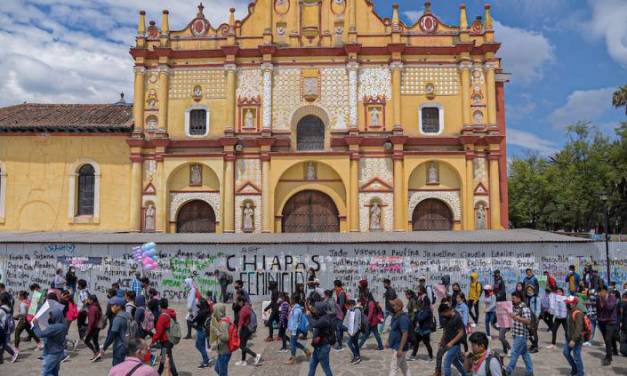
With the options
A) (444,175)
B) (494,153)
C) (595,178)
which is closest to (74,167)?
(444,175)

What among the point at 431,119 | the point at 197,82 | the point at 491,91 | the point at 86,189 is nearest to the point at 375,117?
the point at 431,119

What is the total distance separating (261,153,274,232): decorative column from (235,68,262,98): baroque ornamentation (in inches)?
132

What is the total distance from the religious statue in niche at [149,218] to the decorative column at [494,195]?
16.3 m

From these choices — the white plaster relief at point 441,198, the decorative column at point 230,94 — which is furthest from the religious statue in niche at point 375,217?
the decorative column at point 230,94

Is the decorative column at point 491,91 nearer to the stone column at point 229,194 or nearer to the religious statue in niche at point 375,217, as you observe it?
the religious statue in niche at point 375,217

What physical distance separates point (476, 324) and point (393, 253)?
4.66 meters

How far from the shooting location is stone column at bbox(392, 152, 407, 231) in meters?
25.7

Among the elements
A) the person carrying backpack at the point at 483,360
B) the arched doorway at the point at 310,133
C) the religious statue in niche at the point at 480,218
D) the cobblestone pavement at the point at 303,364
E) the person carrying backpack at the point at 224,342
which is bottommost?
the cobblestone pavement at the point at 303,364

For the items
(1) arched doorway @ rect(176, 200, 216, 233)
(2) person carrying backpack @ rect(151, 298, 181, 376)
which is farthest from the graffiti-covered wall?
(2) person carrying backpack @ rect(151, 298, 181, 376)

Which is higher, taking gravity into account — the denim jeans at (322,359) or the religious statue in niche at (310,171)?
the religious statue in niche at (310,171)

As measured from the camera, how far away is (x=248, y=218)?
26156 millimetres

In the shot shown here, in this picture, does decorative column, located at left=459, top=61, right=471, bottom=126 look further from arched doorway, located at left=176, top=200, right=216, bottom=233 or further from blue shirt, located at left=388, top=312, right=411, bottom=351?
blue shirt, located at left=388, top=312, right=411, bottom=351

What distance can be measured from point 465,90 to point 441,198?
5488 mm

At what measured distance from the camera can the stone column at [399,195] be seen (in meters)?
25.7
